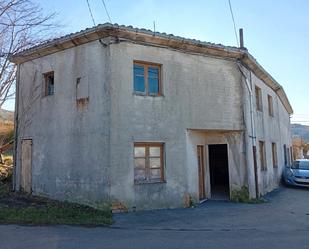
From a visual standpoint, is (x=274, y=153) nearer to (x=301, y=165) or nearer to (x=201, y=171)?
(x=301, y=165)

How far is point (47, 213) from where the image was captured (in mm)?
10047

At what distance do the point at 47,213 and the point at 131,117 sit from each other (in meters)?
4.03

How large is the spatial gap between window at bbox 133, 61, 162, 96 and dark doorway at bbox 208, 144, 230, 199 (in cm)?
565

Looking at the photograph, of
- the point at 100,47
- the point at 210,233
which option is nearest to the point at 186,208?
the point at 210,233

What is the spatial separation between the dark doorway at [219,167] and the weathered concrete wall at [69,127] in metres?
7.08

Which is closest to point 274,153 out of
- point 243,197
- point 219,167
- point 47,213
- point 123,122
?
point 219,167

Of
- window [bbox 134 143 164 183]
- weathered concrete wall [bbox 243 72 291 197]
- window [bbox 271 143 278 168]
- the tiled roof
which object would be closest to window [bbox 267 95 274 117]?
weathered concrete wall [bbox 243 72 291 197]

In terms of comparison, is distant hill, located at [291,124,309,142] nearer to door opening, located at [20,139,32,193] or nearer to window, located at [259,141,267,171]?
window, located at [259,141,267,171]

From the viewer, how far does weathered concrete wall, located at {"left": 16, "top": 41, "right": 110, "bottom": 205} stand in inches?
445

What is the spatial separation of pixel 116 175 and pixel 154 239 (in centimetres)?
Result: 377

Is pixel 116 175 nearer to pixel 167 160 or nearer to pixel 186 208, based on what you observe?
pixel 167 160

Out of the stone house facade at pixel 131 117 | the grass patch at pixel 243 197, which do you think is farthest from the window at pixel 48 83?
the grass patch at pixel 243 197

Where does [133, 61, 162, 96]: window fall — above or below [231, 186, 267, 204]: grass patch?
above

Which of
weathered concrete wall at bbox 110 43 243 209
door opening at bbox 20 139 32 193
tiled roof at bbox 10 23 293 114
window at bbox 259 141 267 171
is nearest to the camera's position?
weathered concrete wall at bbox 110 43 243 209
